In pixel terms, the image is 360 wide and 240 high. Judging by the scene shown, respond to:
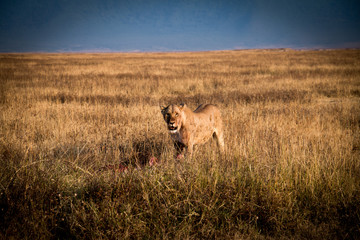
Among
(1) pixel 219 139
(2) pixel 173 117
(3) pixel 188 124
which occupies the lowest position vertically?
(1) pixel 219 139

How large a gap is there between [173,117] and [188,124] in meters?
0.47

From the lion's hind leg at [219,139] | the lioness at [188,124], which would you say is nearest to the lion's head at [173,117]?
the lioness at [188,124]

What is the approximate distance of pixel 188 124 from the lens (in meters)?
4.12

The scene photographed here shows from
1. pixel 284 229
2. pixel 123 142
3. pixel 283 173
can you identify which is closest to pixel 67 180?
pixel 123 142

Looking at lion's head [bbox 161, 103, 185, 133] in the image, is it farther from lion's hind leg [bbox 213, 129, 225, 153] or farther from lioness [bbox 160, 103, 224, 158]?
lion's hind leg [bbox 213, 129, 225, 153]

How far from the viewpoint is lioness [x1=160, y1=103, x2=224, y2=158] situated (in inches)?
150

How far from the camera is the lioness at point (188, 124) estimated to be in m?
3.81

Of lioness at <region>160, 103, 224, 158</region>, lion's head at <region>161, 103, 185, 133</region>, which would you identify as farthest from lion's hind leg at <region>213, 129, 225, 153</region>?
lion's head at <region>161, 103, 185, 133</region>

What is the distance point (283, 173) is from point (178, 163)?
1.81 meters

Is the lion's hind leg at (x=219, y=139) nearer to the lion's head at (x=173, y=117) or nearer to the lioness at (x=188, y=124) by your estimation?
the lioness at (x=188, y=124)

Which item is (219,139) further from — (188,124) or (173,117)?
(173,117)

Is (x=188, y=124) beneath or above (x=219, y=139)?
above

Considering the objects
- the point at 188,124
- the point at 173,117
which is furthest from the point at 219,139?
the point at 173,117

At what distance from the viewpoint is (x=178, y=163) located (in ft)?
13.5
